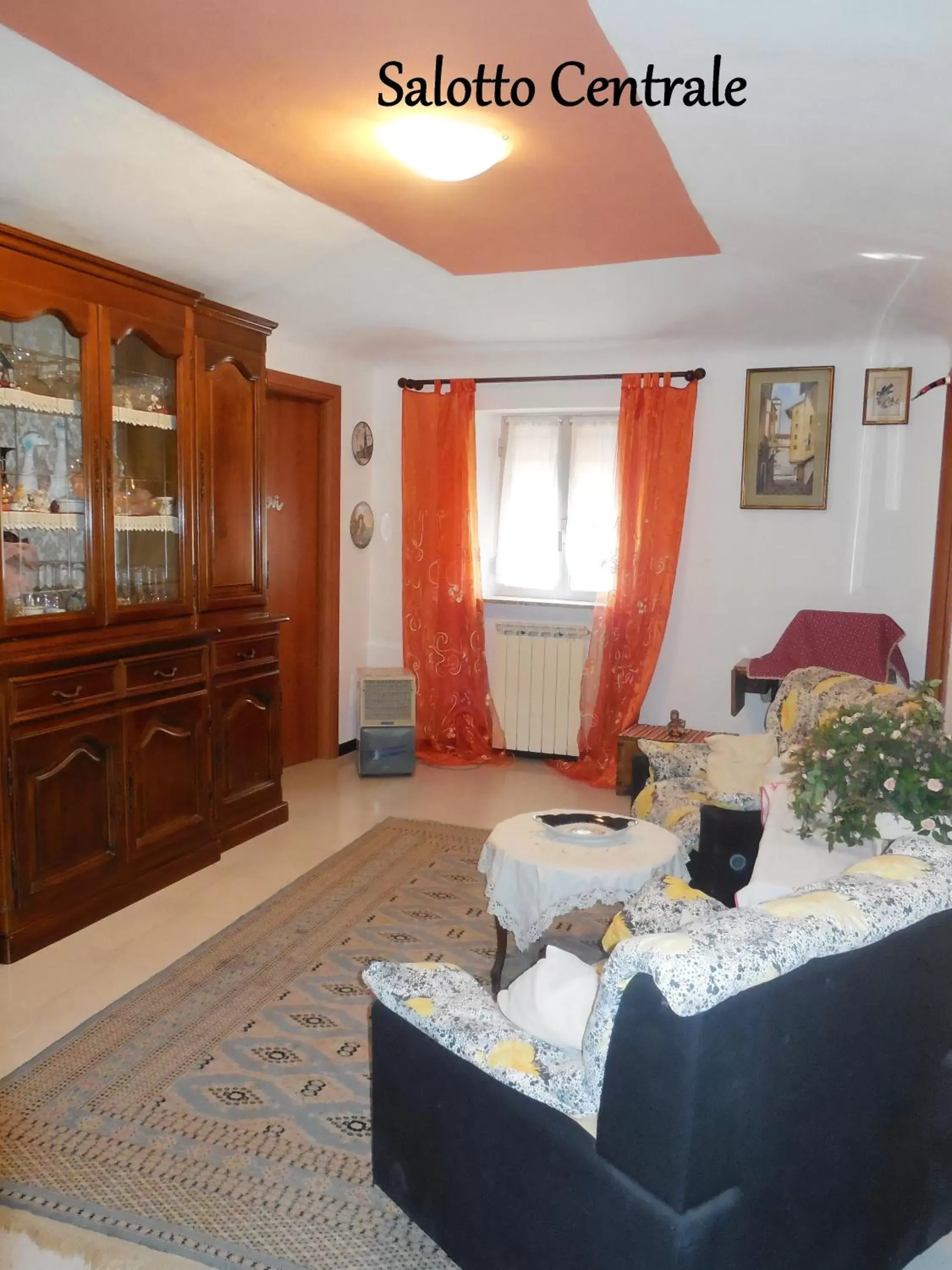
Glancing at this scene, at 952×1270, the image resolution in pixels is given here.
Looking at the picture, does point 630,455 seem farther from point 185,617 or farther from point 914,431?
point 185,617

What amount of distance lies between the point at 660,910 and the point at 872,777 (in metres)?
0.67

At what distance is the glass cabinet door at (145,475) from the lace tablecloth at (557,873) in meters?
1.72

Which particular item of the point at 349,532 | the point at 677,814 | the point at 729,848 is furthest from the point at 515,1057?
the point at 349,532

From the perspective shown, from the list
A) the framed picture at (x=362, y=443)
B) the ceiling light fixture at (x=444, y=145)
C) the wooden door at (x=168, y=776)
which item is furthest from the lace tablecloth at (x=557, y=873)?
the framed picture at (x=362, y=443)

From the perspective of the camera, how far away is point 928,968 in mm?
1577

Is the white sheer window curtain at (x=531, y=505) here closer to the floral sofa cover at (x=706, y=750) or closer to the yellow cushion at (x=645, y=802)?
the floral sofa cover at (x=706, y=750)

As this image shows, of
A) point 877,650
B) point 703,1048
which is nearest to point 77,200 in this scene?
point 703,1048

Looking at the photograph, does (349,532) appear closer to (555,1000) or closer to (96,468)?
(96,468)

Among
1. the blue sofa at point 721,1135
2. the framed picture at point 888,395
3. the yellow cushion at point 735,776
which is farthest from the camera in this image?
the framed picture at point 888,395

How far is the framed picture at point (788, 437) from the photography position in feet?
16.2

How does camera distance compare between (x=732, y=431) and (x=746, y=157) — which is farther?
(x=732, y=431)

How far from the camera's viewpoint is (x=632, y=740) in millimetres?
4777

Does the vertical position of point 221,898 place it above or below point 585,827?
below

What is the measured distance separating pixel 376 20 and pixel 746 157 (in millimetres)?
1076
